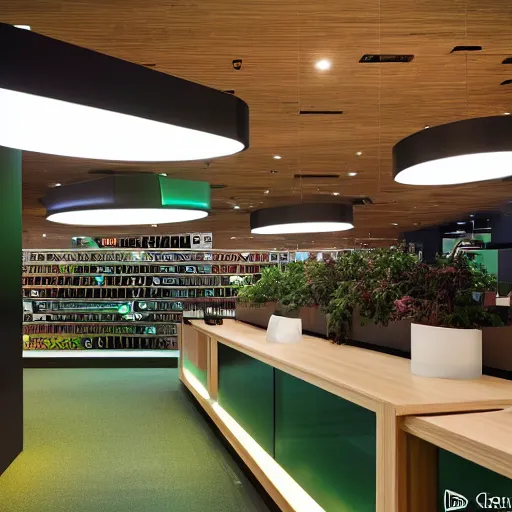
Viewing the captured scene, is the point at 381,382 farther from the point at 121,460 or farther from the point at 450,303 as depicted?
the point at 121,460

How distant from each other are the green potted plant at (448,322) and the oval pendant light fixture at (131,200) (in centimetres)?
462

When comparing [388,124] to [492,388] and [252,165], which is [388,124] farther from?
[492,388]

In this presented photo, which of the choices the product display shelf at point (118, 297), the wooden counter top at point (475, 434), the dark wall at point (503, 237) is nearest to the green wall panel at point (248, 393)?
the wooden counter top at point (475, 434)

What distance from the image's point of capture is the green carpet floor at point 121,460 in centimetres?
385

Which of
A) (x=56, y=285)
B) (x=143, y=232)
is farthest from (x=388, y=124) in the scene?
(x=143, y=232)

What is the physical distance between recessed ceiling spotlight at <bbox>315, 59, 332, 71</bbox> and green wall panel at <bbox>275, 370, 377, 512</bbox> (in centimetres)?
228

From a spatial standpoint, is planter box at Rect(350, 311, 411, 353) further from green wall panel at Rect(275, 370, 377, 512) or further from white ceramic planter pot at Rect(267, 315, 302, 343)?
green wall panel at Rect(275, 370, 377, 512)

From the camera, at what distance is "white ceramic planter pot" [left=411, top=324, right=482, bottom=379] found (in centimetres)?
246

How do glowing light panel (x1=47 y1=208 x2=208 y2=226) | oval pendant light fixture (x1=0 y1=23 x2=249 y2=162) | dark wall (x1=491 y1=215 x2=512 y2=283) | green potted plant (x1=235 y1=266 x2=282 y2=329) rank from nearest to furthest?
1. oval pendant light fixture (x1=0 y1=23 x2=249 y2=162)
2. green potted plant (x1=235 y1=266 x2=282 y2=329)
3. glowing light panel (x1=47 y1=208 x2=208 y2=226)
4. dark wall (x1=491 y1=215 x2=512 y2=283)

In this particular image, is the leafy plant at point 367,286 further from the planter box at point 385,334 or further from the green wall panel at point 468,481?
the green wall panel at point 468,481

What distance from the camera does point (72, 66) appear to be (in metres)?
1.82

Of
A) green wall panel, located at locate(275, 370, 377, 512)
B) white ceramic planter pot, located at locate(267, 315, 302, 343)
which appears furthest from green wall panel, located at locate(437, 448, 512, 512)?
white ceramic planter pot, located at locate(267, 315, 302, 343)

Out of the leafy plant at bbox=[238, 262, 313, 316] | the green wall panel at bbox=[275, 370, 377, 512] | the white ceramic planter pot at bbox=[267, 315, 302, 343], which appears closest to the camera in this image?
the green wall panel at bbox=[275, 370, 377, 512]

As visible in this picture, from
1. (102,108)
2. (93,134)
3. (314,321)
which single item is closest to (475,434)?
(102,108)
